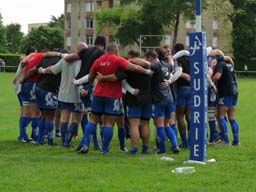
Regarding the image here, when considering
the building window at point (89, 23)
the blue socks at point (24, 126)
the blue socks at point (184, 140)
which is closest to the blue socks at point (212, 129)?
the blue socks at point (184, 140)

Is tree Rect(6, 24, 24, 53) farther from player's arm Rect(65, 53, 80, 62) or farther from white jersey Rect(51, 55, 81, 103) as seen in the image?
player's arm Rect(65, 53, 80, 62)

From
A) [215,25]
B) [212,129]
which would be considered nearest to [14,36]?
[215,25]

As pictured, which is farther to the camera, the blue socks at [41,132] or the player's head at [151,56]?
the blue socks at [41,132]

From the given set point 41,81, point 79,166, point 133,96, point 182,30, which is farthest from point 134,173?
point 182,30

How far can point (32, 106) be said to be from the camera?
12.8m

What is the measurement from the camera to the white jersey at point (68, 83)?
37.3 ft

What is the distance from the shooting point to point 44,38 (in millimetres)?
107500

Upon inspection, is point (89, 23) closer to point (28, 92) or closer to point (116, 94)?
point (28, 92)

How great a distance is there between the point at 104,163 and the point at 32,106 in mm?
3849

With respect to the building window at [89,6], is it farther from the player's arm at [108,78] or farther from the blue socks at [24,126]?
the player's arm at [108,78]

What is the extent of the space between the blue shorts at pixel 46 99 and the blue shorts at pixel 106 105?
170 centimetres

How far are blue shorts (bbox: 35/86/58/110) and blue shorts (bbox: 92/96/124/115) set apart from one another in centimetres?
170

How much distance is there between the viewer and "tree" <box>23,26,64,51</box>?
10700cm

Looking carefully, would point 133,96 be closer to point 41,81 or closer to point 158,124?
point 158,124
